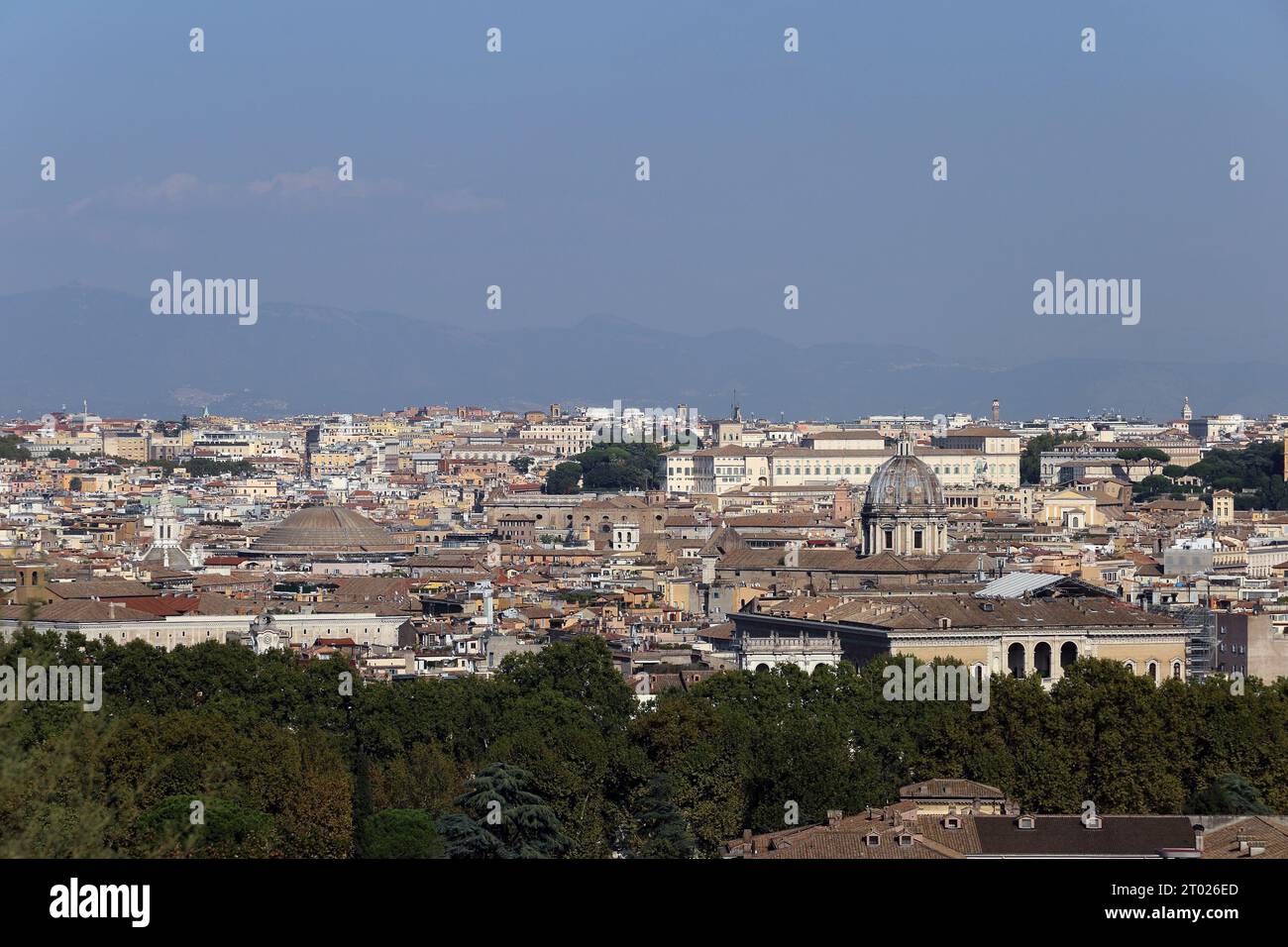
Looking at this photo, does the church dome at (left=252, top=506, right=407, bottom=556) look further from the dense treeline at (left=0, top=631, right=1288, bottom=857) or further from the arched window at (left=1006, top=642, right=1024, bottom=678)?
the dense treeline at (left=0, top=631, right=1288, bottom=857)

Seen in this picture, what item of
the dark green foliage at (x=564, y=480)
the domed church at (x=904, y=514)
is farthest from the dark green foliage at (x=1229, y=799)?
the dark green foliage at (x=564, y=480)

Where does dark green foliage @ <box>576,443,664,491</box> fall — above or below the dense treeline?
above

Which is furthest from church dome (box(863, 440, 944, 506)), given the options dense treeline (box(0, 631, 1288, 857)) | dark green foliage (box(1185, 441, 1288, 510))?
dark green foliage (box(1185, 441, 1288, 510))

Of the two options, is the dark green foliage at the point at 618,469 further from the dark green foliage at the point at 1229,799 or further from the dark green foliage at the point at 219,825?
the dark green foliage at the point at 219,825

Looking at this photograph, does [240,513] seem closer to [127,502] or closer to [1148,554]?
[127,502]

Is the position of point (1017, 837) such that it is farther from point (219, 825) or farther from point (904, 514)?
point (904, 514)
